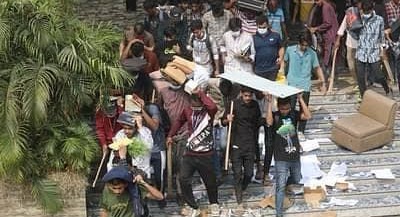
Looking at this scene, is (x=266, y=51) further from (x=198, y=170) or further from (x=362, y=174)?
(x=198, y=170)

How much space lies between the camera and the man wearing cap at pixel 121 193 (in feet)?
35.1

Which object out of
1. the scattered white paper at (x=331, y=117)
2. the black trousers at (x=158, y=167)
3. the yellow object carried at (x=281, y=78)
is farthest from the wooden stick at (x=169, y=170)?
the scattered white paper at (x=331, y=117)

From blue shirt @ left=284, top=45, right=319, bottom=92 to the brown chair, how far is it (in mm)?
900

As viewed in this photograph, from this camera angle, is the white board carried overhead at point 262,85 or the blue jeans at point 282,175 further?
the blue jeans at point 282,175

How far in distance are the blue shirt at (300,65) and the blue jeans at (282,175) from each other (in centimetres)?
174

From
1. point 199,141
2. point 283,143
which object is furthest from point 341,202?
point 199,141

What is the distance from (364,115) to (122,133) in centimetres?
432

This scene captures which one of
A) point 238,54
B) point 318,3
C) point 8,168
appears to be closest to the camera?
point 8,168

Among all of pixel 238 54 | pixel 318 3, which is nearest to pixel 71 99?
pixel 238 54

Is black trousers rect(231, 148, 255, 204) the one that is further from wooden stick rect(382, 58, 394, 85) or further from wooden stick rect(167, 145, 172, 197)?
wooden stick rect(382, 58, 394, 85)

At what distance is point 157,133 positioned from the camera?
12281 mm

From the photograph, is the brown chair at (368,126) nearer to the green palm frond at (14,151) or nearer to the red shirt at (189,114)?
the red shirt at (189,114)

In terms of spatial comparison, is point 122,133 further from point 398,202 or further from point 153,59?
point 398,202

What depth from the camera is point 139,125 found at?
39.2 feet
